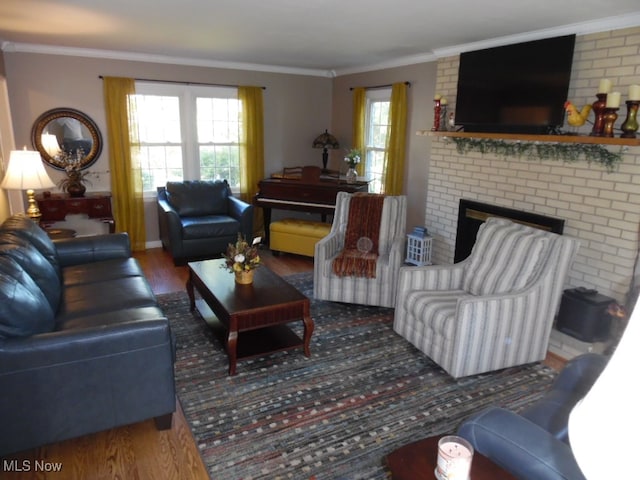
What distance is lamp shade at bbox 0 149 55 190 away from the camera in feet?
11.9

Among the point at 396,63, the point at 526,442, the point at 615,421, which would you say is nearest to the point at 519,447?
the point at 526,442

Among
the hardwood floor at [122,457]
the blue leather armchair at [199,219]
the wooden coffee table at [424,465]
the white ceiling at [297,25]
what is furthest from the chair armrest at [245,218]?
the wooden coffee table at [424,465]

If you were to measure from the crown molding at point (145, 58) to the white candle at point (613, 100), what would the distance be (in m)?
4.11

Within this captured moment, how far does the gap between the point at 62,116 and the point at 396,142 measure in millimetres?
3837

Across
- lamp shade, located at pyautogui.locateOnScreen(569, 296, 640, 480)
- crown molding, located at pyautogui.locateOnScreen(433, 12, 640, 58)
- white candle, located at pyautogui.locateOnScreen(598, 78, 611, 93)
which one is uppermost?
crown molding, located at pyautogui.locateOnScreen(433, 12, 640, 58)

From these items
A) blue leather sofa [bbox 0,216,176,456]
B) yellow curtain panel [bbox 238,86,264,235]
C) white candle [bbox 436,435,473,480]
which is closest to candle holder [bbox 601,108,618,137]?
white candle [bbox 436,435,473,480]

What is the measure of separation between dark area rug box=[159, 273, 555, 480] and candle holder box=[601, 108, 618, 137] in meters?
1.69

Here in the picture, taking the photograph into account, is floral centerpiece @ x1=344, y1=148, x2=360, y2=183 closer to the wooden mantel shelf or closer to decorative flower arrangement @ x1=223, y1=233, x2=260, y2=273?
the wooden mantel shelf

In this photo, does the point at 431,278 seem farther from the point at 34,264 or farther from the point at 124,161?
the point at 124,161

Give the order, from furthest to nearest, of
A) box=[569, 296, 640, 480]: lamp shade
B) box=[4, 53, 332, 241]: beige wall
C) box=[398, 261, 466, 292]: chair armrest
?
box=[4, 53, 332, 241]: beige wall
box=[398, 261, 466, 292]: chair armrest
box=[569, 296, 640, 480]: lamp shade

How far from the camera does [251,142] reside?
19.9 feet

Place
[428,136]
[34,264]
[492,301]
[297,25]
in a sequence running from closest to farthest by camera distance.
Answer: [34,264] < [492,301] < [297,25] < [428,136]

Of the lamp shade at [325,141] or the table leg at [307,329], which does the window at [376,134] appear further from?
the table leg at [307,329]

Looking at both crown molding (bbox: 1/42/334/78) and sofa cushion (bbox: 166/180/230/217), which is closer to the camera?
crown molding (bbox: 1/42/334/78)
